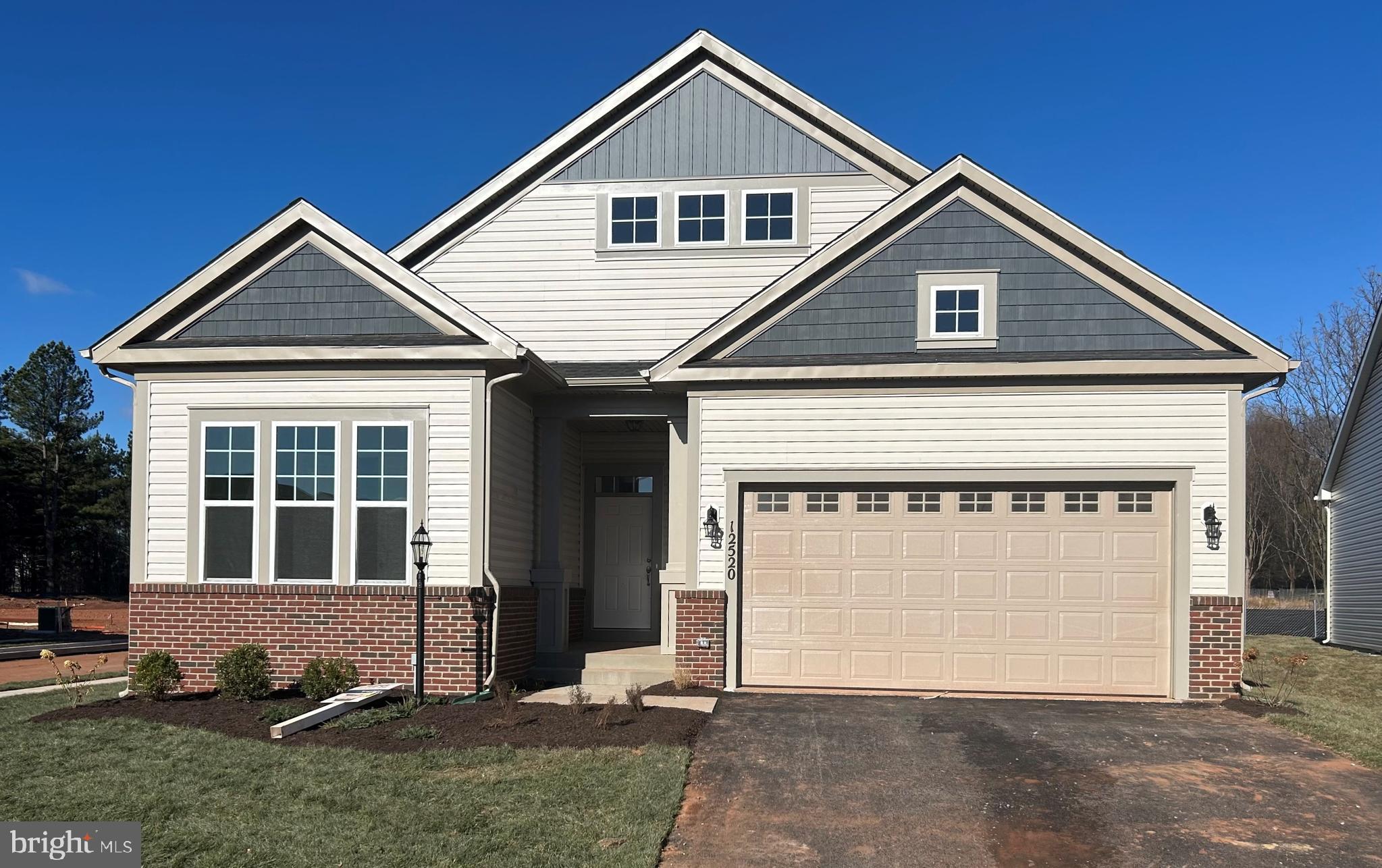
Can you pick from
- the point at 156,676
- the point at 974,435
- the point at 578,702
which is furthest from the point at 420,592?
the point at 974,435

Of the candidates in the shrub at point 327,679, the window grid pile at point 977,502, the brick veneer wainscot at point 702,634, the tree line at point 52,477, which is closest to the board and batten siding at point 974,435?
the brick veneer wainscot at point 702,634

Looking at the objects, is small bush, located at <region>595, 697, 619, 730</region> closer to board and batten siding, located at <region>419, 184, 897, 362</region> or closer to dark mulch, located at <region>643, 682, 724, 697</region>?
dark mulch, located at <region>643, 682, 724, 697</region>

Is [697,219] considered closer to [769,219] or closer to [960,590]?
[769,219]

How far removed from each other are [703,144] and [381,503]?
22.7 ft

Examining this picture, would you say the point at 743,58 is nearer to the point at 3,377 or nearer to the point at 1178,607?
the point at 1178,607

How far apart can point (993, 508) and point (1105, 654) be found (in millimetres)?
2006

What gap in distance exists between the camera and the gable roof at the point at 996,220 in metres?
11.4

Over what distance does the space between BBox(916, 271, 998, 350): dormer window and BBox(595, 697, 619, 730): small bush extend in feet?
17.5

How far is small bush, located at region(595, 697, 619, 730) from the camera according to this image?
9430 millimetres

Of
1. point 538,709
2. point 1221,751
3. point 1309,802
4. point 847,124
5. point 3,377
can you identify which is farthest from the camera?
point 3,377

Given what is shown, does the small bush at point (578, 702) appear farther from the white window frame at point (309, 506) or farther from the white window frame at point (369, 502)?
the white window frame at point (309, 506)

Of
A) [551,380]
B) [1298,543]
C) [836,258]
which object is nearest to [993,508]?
[836,258]

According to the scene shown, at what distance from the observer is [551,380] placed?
1277cm

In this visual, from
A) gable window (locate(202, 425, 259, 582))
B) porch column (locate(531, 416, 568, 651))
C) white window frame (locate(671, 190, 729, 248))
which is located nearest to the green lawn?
gable window (locate(202, 425, 259, 582))
